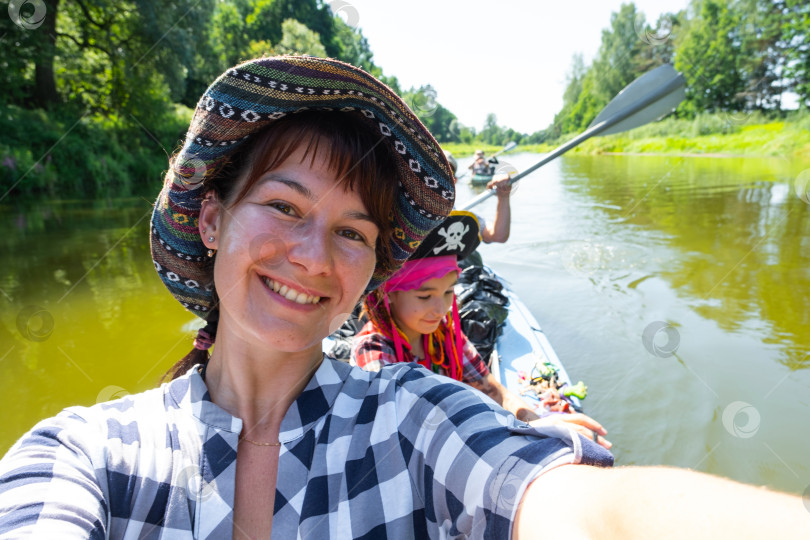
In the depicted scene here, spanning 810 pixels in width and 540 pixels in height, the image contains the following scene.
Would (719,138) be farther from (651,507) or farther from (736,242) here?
(651,507)

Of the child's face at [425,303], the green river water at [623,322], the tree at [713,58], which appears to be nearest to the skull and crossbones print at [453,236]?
the child's face at [425,303]

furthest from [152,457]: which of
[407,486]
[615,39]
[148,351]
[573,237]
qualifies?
[615,39]

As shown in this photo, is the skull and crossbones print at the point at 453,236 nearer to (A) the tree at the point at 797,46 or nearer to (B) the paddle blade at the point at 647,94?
(B) the paddle blade at the point at 647,94

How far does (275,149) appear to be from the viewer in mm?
1141

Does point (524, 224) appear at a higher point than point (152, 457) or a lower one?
lower

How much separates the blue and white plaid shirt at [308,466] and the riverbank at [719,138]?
23.9 metres

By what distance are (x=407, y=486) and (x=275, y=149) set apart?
0.83m

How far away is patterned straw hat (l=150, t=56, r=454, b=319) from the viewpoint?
101cm

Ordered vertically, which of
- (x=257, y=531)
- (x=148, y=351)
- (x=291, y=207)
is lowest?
(x=148, y=351)

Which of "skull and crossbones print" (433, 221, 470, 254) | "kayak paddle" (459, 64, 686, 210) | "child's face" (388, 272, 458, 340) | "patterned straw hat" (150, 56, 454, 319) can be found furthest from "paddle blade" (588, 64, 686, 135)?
"patterned straw hat" (150, 56, 454, 319)

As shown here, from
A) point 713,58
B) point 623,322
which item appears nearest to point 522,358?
point 623,322

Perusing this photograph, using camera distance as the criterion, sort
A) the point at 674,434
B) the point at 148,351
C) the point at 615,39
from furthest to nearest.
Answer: the point at 615,39
the point at 148,351
the point at 674,434

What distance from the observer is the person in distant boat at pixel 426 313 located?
2350 millimetres

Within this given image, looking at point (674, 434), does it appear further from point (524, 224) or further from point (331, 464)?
point (524, 224)
